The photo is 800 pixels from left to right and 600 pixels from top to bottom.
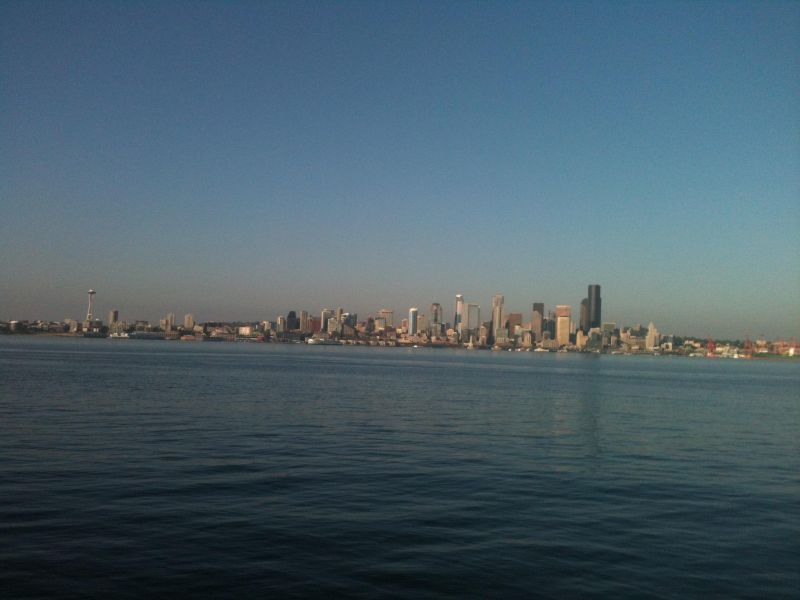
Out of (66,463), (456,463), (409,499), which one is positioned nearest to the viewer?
(409,499)

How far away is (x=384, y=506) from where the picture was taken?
20453 millimetres

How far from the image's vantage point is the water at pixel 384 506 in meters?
14.5

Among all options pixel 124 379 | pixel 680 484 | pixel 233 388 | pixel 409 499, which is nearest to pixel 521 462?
pixel 680 484

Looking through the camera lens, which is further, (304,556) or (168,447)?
(168,447)

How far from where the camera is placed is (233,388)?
6331cm

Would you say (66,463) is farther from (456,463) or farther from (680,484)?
(680,484)

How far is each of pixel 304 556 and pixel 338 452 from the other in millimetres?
14053

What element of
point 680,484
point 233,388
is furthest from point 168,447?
point 233,388

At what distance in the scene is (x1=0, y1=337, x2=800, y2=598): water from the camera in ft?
47.4

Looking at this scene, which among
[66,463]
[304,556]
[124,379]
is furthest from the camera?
[124,379]

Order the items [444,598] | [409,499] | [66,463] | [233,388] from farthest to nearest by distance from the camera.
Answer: [233,388] < [66,463] < [409,499] < [444,598]

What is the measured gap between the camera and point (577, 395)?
69562 mm

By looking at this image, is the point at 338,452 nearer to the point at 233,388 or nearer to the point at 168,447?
the point at 168,447

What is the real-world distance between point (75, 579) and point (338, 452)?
16.4 meters
